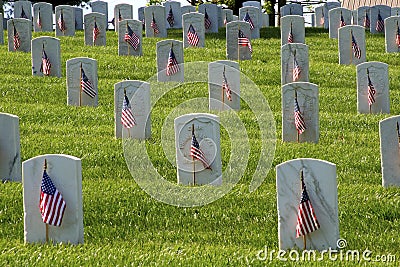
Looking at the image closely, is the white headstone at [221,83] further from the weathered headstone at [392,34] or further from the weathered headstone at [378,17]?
the weathered headstone at [378,17]

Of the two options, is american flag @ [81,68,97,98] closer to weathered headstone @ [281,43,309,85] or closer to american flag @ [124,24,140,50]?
weathered headstone @ [281,43,309,85]

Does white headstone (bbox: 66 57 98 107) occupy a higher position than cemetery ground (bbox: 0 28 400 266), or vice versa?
white headstone (bbox: 66 57 98 107)

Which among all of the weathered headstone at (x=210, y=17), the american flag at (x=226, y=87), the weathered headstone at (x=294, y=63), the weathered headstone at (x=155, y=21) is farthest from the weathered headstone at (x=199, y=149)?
the weathered headstone at (x=210, y=17)

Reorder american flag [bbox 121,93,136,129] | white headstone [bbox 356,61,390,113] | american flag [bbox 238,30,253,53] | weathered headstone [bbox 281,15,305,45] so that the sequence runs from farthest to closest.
→ weathered headstone [bbox 281,15,305,45] → american flag [bbox 238,30,253,53] → white headstone [bbox 356,61,390,113] → american flag [bbox 121,93,136,129]

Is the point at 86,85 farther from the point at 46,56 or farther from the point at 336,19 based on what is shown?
the point at 336,19

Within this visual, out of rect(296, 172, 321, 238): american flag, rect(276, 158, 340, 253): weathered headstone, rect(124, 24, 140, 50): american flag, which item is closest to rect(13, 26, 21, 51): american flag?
rect(124, 24, 140, 50): american flag

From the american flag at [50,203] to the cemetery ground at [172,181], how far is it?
0.24 metres

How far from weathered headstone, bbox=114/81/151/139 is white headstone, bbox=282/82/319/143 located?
1.88m

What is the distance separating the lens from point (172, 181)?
1178 cm

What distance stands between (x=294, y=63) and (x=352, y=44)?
113 inches

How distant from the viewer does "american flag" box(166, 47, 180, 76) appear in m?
18.8

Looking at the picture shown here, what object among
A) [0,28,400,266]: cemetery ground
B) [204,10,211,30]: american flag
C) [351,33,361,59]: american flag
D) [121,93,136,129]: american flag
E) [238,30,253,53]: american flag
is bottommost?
[0,28,400,266]: cemetery ground

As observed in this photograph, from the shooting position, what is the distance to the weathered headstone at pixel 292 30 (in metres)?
23.3

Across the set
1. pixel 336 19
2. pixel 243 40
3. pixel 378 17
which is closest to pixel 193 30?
pixel 243 40
